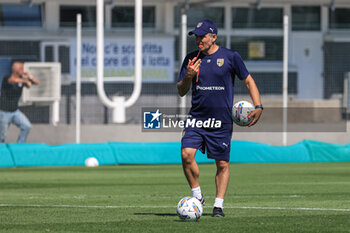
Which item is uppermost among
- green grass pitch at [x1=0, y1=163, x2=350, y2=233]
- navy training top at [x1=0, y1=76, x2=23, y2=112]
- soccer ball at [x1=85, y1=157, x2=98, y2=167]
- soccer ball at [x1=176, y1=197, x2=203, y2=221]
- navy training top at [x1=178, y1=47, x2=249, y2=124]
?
navy training top at [x1=178, y1=47, x2=249, y2=124]

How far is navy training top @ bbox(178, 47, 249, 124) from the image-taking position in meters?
9.40

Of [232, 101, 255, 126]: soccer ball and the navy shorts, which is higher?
[232, 101, 255, 126]: soccer ball

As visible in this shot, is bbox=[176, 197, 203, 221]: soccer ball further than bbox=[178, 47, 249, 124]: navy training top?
No

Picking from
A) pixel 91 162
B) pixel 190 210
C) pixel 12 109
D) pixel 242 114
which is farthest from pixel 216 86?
pixel 12 109

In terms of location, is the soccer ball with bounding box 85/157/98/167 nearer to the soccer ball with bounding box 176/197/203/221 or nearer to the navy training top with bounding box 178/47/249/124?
the navy training top with bounding box 178/47/249/124

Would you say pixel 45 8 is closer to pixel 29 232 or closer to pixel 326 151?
pixel 326 151

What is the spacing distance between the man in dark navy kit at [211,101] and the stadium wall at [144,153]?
1102cm

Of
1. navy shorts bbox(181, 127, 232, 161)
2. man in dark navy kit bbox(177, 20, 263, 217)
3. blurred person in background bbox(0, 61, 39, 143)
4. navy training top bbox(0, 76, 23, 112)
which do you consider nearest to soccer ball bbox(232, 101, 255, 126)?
man in dark navy kit bbox(177, 20, 263, 217)

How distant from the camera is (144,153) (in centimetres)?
2073

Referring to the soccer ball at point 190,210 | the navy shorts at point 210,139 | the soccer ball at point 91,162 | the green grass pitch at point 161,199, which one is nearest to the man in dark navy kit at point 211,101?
the navy shorts at point 210,139

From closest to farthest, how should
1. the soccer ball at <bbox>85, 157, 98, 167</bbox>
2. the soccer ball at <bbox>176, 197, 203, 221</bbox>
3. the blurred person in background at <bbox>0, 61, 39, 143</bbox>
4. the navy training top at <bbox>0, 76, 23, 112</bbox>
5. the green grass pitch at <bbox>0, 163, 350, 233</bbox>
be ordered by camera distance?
the green grass pitch at <bbox>0, 163, 350, 233</bbox> < the soccer ball at <bbox>176, 197, 203, 221</bbox> < the soccer ball at <bbox>85, 157, 98, 167</bbox> < the blurred person in background at <bbox>0, 61, 39, 143</bbox> < the navy training top at <bbox>0, 76, 23, 112</bbox>

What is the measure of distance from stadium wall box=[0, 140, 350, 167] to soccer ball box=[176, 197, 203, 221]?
11709 millimetres

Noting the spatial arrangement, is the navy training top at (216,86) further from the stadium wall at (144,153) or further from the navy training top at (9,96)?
the navy training top at (9,96)

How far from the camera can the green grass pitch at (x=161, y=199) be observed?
8.26m
